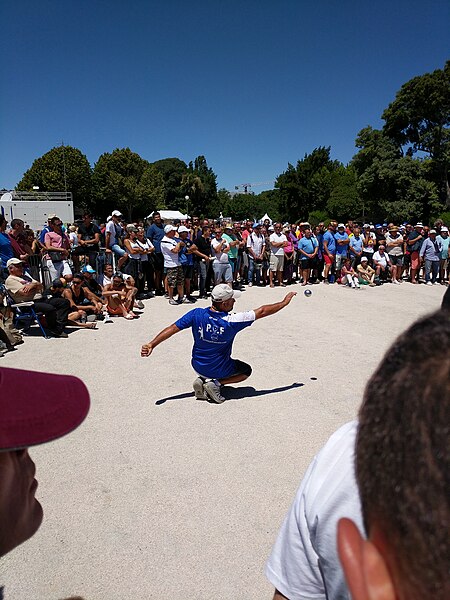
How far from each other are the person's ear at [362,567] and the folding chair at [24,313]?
23.1ft

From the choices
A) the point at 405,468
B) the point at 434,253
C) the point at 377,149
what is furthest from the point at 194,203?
the point at 405,468

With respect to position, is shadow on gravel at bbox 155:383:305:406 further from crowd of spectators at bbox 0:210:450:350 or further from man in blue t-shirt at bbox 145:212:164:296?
man in blue t-shirt at bbox 145:212:164:296

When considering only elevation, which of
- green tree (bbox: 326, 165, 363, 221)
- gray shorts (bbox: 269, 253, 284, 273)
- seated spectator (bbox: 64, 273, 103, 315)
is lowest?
seated spectator (bbox: 64, 273, 103, 315)

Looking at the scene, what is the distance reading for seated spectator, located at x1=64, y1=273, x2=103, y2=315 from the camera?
761 centimetres

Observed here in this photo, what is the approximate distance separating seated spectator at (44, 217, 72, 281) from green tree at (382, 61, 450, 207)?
31975 mm

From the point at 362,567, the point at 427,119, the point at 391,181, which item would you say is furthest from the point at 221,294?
the point at 427,119

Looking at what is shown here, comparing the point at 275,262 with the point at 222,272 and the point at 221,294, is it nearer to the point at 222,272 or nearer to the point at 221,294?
the point at 222,272

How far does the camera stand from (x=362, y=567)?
0.51 metres

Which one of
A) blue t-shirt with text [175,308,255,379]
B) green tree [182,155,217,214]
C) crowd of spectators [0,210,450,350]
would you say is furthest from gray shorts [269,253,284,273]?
green tree [182,155,217,214]

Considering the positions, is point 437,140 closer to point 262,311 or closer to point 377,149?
point 377,149

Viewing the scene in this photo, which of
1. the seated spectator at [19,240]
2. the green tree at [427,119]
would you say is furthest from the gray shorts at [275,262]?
the green tree at [427,119]

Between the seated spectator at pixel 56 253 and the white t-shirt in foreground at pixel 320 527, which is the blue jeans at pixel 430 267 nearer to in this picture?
the seated spectator at pixel 56 253

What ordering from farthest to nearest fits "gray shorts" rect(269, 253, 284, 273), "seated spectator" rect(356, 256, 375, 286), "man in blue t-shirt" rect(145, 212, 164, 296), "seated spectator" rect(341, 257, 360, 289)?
Result: "seated spectator" rect(356, 256, 375, 286)
"seated spectator" rect(341, 257, 360, 289)
"gray shorts" rect(269, 253, 284, 273)
"man in blue t-shirt" rect(145, 212, 164, 296)

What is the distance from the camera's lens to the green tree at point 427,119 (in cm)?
3089
